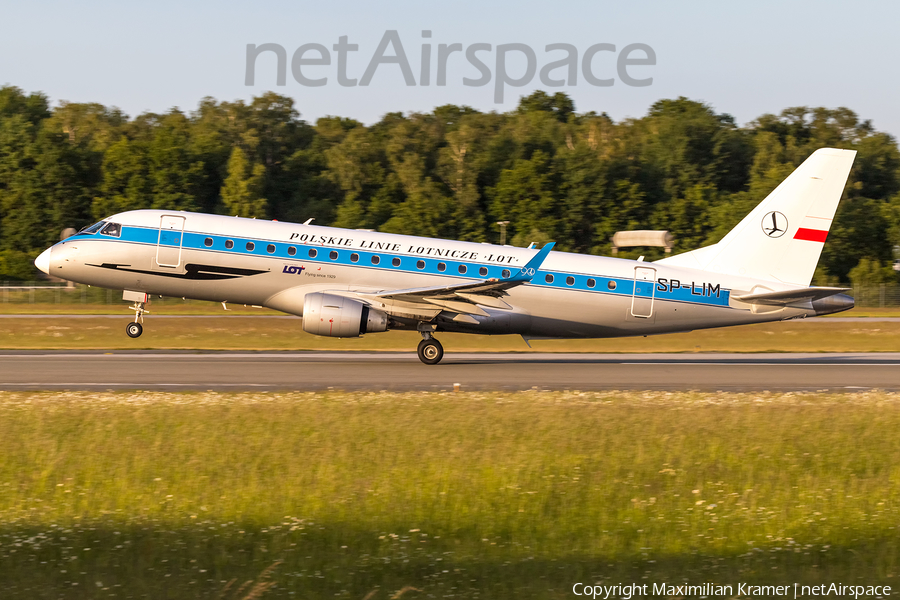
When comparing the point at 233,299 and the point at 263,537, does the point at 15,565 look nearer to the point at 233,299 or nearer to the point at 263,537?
the point at 263,537

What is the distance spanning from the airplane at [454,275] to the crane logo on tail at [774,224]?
0.10 feet

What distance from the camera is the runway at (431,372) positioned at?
22.4 metres

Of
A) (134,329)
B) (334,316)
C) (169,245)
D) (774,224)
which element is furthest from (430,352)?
(774,224)

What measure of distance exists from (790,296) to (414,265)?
11352 millimetres

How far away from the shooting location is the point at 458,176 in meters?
94.1

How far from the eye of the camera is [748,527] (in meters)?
10.5

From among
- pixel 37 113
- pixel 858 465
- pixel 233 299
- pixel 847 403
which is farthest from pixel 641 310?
pixel 37 113

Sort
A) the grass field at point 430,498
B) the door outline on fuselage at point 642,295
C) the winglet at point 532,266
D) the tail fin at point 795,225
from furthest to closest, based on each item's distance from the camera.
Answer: the tail fin at point 795,225 → the door outline on fuselage at point 642,295 → the winglet at point 532,266 → the grass field at point 430,498

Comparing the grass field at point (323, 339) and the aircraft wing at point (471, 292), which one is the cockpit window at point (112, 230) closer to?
the grass field at point (323, 339)

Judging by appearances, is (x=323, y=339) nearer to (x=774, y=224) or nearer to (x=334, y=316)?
(x=334, y=316)

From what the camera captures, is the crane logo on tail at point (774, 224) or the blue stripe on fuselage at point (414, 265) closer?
the blue stripe on fuselage at point (414, 265)

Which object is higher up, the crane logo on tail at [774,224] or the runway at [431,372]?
the crane logo on tail at [774,224]

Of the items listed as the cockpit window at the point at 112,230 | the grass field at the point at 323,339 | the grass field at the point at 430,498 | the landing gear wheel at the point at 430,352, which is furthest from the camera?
the grass field at the point at 323,339

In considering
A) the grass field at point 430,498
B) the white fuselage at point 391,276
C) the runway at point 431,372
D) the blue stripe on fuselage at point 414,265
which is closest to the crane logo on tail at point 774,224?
the white fuselage at point 391,276
